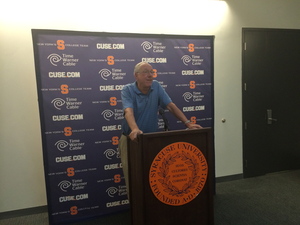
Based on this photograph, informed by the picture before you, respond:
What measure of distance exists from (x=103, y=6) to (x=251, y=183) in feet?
10.3

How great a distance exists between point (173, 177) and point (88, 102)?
4.74 feet

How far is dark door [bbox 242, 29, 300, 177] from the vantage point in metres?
3.70

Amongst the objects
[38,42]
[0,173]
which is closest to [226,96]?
[38,42]

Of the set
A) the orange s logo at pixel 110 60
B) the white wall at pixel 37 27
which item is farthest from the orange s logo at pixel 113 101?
the white wall at pixel 37 27

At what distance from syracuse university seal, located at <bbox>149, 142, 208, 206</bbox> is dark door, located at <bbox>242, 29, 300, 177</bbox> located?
84.4 inches

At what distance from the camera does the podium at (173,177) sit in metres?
1.82

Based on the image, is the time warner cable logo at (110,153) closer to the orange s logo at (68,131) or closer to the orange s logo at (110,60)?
the orange s logo at (68,131)

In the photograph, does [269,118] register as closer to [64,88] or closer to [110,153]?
[110,153]

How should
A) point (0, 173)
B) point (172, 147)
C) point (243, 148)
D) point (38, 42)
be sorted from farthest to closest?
point (243, 148)
point (0, 173)
point (38, 42)
point (172, 147)

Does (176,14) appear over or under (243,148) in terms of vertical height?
over

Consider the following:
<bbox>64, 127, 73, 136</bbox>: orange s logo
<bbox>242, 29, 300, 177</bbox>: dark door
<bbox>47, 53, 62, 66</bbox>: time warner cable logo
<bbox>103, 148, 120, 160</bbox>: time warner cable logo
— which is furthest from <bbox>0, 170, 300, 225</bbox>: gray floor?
<bbox>47, 53, 62, 66</bbox>: time warner cable logo

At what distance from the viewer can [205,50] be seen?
326 centimetres

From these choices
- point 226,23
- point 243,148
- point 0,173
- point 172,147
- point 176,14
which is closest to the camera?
point 172,147

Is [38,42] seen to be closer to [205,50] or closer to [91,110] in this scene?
[91,110]
